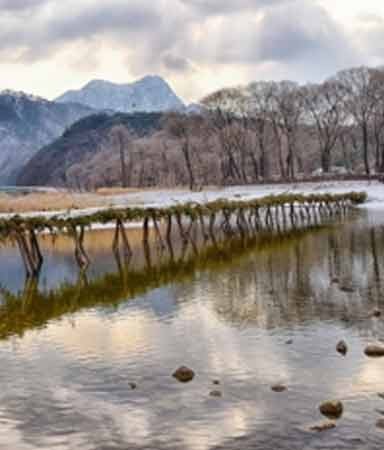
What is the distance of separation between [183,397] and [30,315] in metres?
8.36

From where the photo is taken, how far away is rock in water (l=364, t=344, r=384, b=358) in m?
11.9

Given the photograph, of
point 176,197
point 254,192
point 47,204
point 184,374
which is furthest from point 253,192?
point 184,374

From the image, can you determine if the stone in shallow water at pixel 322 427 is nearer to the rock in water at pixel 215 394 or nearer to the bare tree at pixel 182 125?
the rock in water at pixel 215 394

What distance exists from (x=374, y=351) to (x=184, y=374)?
3236 millimetres

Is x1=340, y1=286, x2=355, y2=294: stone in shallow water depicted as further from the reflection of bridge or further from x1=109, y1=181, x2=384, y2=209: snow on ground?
x1=109, y1=181, x2=384, y2=209: snow on ground

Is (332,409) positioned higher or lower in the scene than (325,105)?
lower

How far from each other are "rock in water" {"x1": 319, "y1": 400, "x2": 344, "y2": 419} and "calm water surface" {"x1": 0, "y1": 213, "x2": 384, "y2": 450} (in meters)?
0.12

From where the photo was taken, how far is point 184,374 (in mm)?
11312

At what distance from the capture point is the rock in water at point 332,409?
362 inches

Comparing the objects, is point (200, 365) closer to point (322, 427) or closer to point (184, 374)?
point (184, 374)

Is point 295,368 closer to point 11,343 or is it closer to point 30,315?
point 11,343

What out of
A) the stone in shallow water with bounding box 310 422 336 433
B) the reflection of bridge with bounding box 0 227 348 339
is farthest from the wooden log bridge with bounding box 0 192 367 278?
the stone in shallow water with bounding box 310 422 336 433

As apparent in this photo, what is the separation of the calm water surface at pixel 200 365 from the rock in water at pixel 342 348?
0.18m

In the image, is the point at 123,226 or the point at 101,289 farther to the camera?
the point at 123,226
